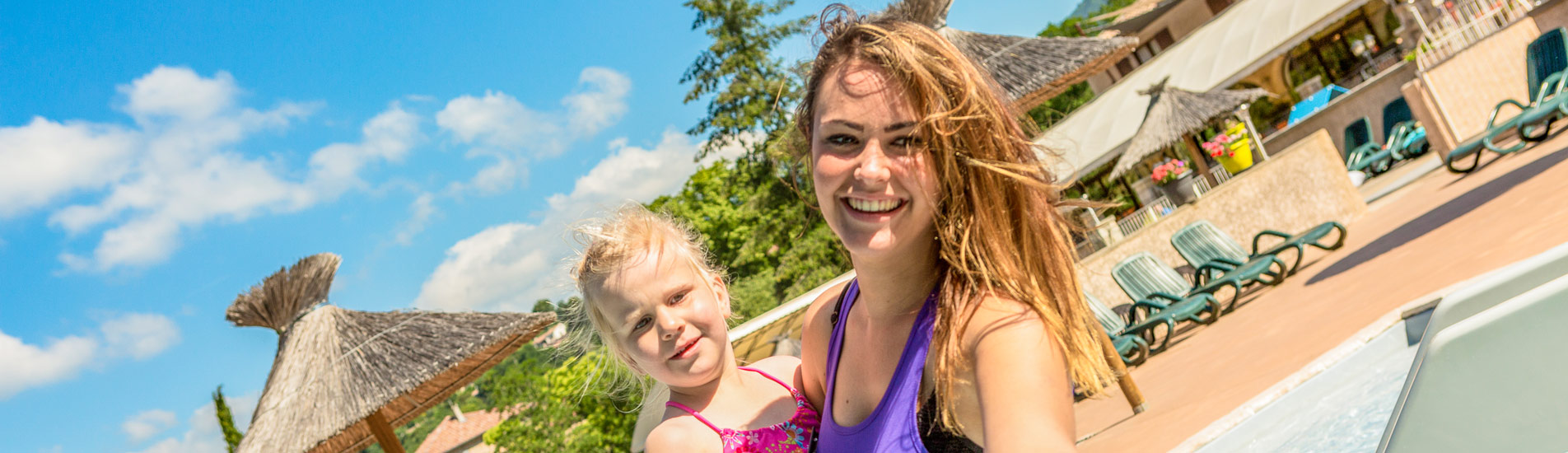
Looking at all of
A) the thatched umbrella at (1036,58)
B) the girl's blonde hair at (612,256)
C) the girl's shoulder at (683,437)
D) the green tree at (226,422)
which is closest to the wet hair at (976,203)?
the girl's shoulder at (683,437)

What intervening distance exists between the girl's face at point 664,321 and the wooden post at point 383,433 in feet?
27.8

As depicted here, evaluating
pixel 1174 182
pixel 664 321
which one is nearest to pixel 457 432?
pixel 1174 182

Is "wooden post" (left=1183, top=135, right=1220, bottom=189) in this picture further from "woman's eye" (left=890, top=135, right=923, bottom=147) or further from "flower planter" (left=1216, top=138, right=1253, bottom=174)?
"woman's eye" (left=890, top=135, right=923, bottom=147)

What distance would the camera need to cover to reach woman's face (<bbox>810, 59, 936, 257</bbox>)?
5.10 ft

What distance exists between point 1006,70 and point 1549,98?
7.51 m

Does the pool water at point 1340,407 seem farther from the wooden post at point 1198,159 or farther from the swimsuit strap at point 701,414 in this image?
the wooden post at point 1198,159

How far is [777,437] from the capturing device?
92.0 inches

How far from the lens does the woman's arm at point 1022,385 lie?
127 cm

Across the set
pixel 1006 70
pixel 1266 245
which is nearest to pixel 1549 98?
pixel 1266 245

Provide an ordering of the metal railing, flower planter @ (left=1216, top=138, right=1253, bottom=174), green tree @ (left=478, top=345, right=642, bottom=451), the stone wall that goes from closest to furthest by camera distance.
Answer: the stone wall → the metal railing → flower planter @ (left=1216, top=138, right=1253, bottom=174) → green tree @ (left=478, top=345, right=642, bottom=451)

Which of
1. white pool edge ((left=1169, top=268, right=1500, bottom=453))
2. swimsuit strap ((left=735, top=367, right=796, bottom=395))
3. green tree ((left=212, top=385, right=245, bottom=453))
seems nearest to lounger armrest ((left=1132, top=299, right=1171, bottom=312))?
white pool edge ((left=1169, top=268, right=1500, bottom=453))

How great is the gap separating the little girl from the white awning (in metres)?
19.0

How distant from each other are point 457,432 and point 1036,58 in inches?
2322

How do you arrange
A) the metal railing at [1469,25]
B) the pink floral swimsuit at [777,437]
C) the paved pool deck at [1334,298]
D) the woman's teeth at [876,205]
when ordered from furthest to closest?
the metal railing at [1469,25] → the paved pool deck at [1334,298] → the pink floral swimsuit at [777,437] → the woman's teeth at [876,205]
